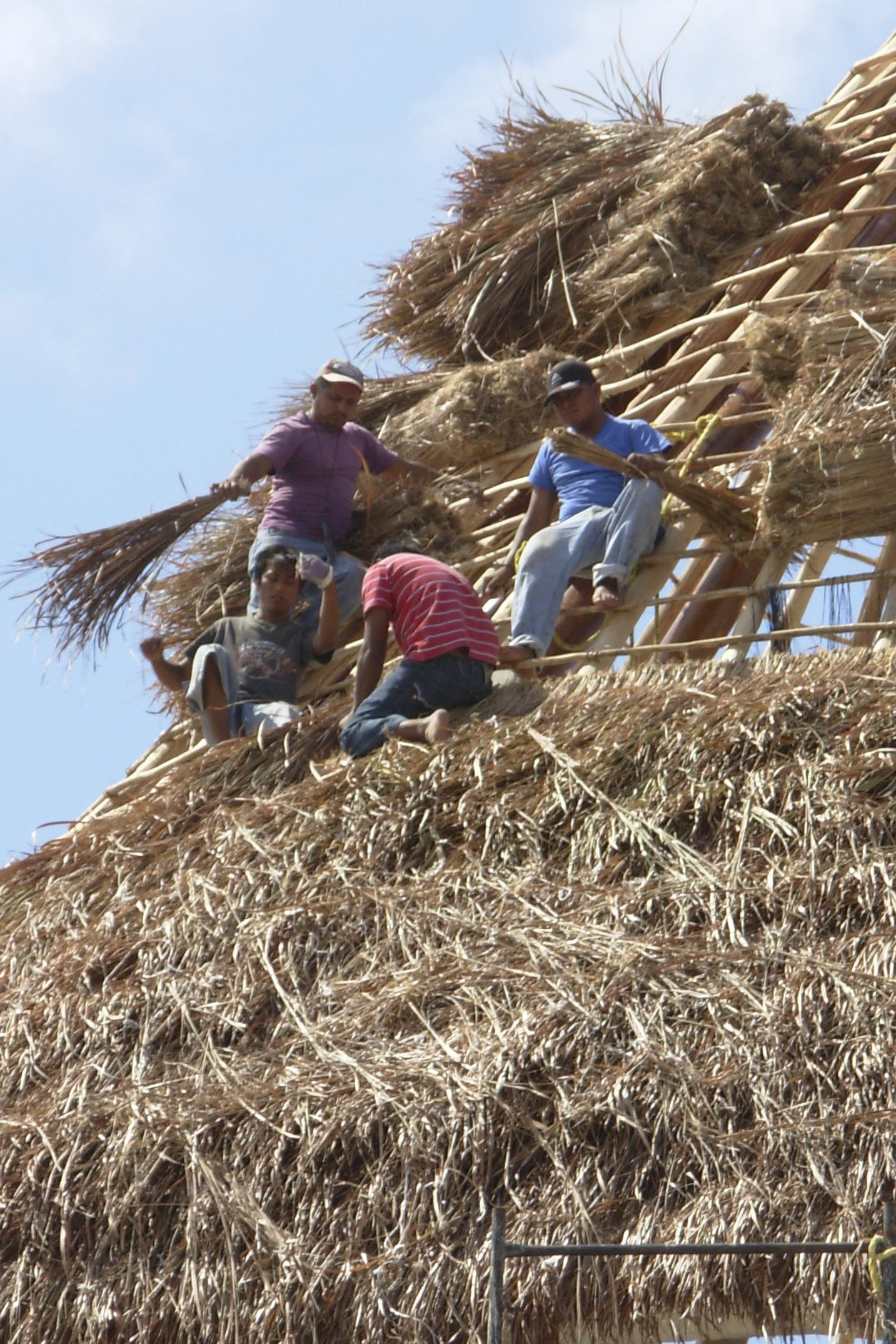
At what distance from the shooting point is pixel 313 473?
8047mm

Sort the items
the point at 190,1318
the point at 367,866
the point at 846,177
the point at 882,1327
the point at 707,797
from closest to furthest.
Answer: the point at 882,1327
the point at 190,1318
the point at 707,797
the point at 367,866
the point at 846,177

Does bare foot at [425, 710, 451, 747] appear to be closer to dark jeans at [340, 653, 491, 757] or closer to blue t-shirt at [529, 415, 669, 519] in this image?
dark jeans at [340, 653, 491, 757]

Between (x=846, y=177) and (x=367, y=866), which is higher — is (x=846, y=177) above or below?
above

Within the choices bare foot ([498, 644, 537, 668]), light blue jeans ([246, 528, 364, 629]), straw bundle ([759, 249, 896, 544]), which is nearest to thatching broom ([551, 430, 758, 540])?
straw bundle ([759, 249, 896, 544])

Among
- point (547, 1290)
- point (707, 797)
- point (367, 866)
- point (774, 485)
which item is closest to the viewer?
point (547, 1290)

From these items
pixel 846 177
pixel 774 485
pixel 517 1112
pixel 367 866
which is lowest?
pixel 517 1112

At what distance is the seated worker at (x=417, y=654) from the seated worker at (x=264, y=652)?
1.85 ft

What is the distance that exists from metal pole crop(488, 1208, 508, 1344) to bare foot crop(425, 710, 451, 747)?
2.32m

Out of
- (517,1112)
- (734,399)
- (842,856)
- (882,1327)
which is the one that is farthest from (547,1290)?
(734,399)

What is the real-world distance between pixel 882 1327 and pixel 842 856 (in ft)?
4.35

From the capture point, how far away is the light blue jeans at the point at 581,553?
6.95m

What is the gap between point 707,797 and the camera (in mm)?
5555

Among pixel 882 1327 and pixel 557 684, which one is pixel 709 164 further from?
pixel 882 1327

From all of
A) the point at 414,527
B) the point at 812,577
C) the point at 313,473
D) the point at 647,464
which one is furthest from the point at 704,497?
the point at 313,473
